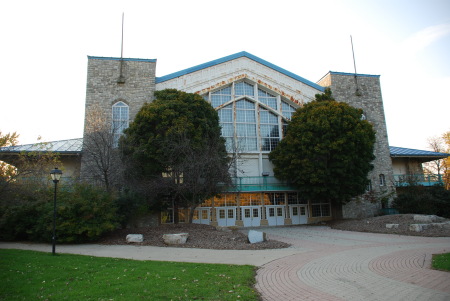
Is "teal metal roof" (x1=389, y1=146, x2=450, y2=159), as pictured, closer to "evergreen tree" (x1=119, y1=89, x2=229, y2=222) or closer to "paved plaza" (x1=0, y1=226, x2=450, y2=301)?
"paved plaza" (x1=0, y1=226, x2=450, y2=301)

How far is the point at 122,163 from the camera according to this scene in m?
19.1

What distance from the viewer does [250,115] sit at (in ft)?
91.1

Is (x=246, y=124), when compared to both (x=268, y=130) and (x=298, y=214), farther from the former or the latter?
(x=298, y=214)

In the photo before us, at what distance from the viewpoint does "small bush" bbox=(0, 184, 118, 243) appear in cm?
1418

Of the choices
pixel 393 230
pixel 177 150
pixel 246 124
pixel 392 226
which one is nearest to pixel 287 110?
pixel 246 124

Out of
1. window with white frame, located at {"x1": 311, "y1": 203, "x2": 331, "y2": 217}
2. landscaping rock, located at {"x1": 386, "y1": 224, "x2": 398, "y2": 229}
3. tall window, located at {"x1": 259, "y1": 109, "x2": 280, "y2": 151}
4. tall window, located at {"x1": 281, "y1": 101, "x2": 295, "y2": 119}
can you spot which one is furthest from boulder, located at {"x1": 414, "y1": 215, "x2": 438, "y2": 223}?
tall window, located at {"x1": 281, "y1": 101, "x2": 295, "y2": 119}

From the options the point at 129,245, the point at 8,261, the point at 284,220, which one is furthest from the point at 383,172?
the point at 8,261

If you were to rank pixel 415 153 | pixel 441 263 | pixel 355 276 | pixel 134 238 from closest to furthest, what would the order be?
pixel 355 276, pixel 441 263, pixel 134 238, pixel 415 153

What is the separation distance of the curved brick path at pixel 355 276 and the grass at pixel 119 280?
31.8 inches

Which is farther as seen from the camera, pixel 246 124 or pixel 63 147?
pixel 246 124

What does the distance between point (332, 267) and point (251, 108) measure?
20.5m

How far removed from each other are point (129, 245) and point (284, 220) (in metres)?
15.7

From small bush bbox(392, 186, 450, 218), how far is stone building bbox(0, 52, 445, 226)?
235cm

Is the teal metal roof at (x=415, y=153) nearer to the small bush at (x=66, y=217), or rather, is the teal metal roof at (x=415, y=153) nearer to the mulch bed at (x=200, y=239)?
the mulch bed at (x=200, y=239)
